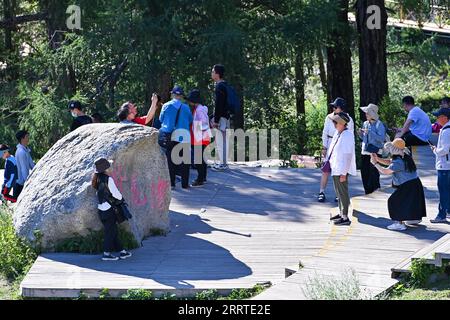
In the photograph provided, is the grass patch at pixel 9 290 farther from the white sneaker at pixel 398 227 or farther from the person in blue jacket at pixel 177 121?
the white sneaker at pixel 398 227

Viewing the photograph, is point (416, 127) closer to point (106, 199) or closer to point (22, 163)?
point (22, 163)

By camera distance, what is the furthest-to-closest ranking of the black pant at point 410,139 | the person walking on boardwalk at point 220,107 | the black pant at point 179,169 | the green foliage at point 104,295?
the black pant at point 410,139, the person walking on boardwalk at point 220,107, the black pant at point 179,169, the green foliage at point 104,295

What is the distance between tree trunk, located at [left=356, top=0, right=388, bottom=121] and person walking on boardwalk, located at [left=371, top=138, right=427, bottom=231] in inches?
427

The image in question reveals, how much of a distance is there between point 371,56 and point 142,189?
1182cm

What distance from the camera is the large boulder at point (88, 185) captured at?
12.8m

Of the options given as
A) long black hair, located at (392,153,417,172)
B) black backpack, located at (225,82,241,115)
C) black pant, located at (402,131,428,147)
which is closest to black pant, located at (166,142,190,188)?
black backpack, located at (225,82,241,115)

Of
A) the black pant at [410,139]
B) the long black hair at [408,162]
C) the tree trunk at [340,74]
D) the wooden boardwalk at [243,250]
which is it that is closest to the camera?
the wooden boardwalk at [243,250]

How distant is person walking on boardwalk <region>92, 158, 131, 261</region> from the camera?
12.3 m

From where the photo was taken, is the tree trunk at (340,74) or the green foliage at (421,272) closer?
the green foliage at (421,272)

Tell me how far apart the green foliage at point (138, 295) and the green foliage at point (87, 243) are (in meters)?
1.90

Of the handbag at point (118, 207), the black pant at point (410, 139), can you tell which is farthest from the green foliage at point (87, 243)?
the black pant at point (410, 139)

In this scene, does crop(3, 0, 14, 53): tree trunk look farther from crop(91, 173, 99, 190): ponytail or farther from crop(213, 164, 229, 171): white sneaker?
crop(91, 173, 99, 190): ponytail

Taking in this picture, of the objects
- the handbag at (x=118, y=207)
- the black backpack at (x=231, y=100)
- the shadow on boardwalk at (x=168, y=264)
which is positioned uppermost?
the black backpack at (x=231, y=100)

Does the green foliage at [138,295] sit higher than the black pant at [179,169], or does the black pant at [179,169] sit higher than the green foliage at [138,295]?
the black pant at [179,169]
